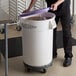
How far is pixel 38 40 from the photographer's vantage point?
8.39 feet

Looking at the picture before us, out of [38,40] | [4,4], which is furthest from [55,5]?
[4,4]

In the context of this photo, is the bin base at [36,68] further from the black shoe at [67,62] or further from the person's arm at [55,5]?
the person's arm at [55,5]

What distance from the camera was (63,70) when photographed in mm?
2801

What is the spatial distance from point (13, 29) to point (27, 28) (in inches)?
71.0

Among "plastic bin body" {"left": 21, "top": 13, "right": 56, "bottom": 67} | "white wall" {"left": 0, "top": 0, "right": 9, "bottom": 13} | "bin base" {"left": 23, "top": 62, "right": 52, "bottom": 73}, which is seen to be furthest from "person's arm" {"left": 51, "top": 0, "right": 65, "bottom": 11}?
"white wall" {"left": 0, "top": 0, "right": 9, "bottom": 13}

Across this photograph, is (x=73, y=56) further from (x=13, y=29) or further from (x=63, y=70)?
(x=13, y=29)

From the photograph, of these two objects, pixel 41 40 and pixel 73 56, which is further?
pixel 73 56

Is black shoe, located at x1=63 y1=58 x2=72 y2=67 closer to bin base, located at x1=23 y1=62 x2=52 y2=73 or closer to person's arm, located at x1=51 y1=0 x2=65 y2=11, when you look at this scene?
bin base, located at x1=23 y1=62 x2=52 y2=73

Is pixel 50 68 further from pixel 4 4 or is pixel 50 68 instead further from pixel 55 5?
pixel 4 4

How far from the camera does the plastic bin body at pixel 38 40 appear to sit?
2502mm

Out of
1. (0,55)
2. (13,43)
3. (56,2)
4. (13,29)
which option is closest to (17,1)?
(13,29)

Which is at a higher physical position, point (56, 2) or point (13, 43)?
point (56, 2)

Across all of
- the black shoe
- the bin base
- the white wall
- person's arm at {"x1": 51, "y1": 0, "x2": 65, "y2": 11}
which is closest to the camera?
person's arm at {"x1": 51, "y1": 0, "x2": 65, "y2": 11}

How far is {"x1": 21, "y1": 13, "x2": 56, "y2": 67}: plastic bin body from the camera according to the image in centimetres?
250
